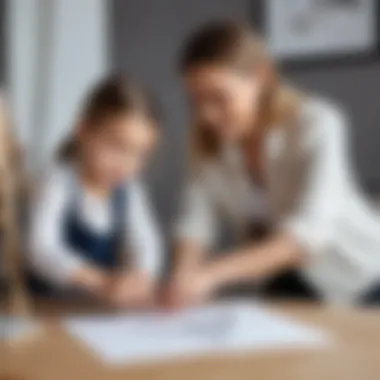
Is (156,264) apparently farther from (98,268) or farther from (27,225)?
(27,225)

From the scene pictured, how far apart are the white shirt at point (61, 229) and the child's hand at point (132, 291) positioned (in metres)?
0.04

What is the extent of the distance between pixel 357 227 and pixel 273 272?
0.53 ft

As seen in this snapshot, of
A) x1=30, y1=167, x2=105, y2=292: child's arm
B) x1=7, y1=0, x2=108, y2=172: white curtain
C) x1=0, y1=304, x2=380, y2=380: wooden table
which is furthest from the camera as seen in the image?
x1=7, y1=0, x2=108, y2=172: white curtain

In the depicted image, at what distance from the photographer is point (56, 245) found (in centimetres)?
130

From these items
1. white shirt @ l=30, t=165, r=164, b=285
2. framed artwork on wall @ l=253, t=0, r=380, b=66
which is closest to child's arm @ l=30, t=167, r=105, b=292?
white shirt @ l=30, t=165, r=164, b=285

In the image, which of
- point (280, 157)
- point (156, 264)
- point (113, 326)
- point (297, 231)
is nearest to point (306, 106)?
point (280, 157)

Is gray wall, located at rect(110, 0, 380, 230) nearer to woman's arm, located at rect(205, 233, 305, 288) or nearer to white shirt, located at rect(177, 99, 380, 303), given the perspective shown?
white shirt, located at rect(177, 99, 380, 303)

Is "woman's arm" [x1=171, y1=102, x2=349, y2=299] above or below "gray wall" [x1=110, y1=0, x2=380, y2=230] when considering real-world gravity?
below

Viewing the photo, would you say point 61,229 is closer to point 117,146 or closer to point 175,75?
point 117,146

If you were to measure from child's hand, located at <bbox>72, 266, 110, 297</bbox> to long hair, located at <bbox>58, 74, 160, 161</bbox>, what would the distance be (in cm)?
19

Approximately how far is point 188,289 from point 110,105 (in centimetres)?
33

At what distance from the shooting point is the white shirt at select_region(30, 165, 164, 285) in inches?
50.9

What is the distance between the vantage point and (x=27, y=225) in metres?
1.32

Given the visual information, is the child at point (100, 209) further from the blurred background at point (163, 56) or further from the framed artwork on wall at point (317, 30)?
the framed artwork on wall at point (317, 30)
